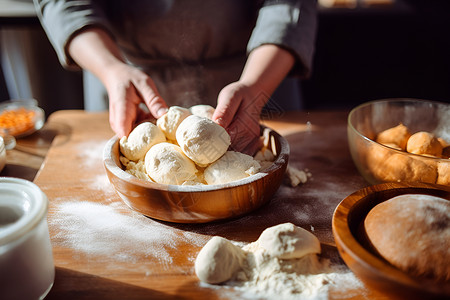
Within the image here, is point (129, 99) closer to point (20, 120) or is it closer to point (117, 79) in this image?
point (117, 79)

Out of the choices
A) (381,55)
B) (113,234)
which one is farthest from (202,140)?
(381,55)

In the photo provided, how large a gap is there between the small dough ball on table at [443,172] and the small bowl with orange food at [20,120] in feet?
4.52

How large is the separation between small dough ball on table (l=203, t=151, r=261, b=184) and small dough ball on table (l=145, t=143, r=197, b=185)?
0.05 metres

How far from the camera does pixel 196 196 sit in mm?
797

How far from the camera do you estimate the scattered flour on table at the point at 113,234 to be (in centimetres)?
82

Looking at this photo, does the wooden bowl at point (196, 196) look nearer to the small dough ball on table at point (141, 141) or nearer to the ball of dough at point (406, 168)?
the small dough ball on table at point (141, 141)

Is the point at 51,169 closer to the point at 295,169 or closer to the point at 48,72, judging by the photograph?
the point at 295,169

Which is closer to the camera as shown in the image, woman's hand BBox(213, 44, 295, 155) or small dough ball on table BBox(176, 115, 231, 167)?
small dough ball on table BBox(176, 115, 231, 167)

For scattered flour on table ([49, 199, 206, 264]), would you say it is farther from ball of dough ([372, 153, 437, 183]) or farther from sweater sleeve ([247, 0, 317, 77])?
sweater sleeve ([247, 0, 317, 77])

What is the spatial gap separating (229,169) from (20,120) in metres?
0.98

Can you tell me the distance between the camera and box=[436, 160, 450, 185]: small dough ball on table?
0.89 metres

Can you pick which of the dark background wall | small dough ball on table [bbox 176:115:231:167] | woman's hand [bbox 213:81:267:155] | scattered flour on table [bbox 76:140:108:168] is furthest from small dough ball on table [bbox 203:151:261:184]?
the dark background wall

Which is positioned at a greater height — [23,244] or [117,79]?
[117,79]

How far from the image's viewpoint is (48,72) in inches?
114
